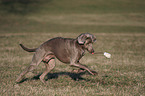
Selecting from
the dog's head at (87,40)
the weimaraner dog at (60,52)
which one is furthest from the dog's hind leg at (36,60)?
the dog's head at (87,40)

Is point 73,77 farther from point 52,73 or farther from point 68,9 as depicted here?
point 68,9

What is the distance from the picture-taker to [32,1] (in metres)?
65.7

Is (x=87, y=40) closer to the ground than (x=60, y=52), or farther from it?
farther from it

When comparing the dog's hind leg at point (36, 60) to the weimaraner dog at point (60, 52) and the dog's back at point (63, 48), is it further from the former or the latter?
the dog's back at point (63, 48)

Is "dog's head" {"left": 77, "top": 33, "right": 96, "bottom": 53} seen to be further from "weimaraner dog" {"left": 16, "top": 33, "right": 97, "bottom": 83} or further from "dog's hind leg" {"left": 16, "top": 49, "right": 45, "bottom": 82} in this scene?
"dog's hind leg" {"left": 16, "top": 49, "right": 45, "bottom": 82}

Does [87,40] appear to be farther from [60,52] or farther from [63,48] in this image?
[60,52]

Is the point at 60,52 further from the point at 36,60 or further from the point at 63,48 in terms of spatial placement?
the point at 36,60

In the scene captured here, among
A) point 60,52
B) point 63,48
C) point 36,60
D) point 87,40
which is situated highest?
point 87,40

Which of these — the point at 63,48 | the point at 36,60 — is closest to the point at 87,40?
the point at 63,48

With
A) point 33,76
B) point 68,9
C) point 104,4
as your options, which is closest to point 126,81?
point 33,76

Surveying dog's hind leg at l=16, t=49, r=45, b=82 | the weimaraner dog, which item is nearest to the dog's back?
the weimaraner dog

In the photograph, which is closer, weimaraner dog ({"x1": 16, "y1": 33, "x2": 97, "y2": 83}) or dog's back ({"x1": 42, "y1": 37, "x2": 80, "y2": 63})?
weimaraner dog ({"x1": 16, "y1": 33, "x2": 97, "y2": 83})

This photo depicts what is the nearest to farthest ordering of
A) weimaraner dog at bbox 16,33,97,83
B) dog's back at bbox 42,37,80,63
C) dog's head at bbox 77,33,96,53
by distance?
dog's head at bbox 77,33,96,53
weimaraner dog at bbox 16,33,97,83
dog's back at bbox 42,37,80,63

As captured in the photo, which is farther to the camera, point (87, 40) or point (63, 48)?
point (63, 48)
